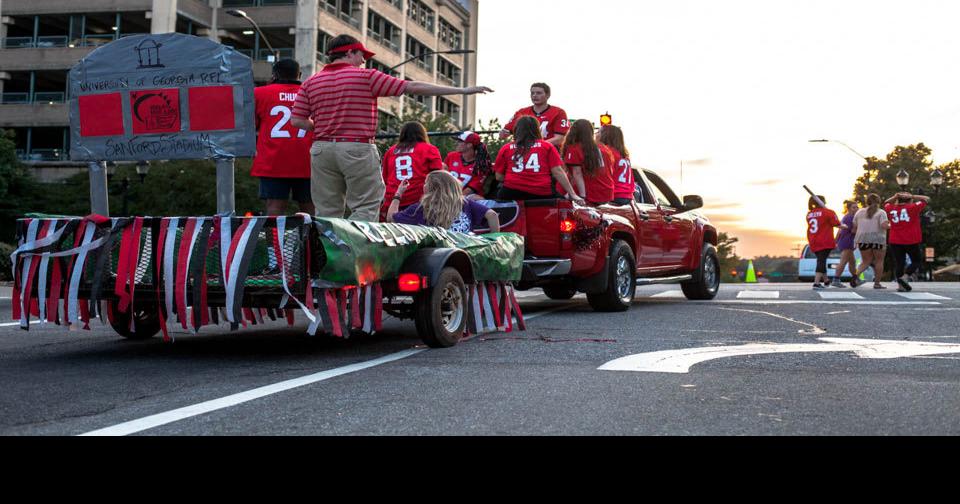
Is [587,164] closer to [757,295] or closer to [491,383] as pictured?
[757,295]

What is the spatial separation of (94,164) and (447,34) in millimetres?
68838

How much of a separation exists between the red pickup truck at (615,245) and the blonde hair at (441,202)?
1.97 meters

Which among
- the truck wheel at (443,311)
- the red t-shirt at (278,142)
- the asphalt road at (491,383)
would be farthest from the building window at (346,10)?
the truck wheel at (443,311)

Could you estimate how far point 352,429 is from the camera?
388 centimetres

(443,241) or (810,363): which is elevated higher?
(443,241)

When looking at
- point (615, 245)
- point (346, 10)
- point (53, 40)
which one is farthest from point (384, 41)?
point (615, 245)

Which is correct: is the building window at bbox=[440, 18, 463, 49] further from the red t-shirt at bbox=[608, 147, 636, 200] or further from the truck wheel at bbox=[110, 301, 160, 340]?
the truck wheel at bbox=[110, 301, 160, 340]

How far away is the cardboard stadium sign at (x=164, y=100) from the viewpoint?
766 centimetres

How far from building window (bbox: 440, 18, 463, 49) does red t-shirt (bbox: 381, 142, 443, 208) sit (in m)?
65.7

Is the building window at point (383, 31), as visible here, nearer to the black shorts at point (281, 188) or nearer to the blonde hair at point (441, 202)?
the black shorts at point (281, 188)

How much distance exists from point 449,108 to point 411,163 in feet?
215

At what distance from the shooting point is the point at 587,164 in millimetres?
10453
